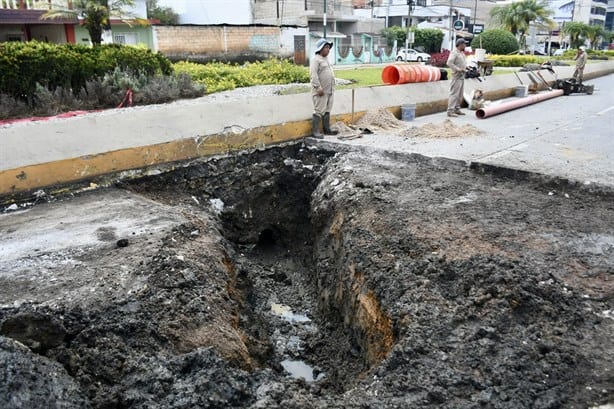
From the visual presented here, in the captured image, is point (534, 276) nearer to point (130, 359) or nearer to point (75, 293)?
point (130, 359)

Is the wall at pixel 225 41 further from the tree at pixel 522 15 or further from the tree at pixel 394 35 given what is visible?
the tree at pixel 522 15

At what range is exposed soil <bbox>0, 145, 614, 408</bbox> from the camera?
9.74 feet

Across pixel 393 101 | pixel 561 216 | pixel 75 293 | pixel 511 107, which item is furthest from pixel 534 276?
pixel 511 107

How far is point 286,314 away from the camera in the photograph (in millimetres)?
Answer: 6023

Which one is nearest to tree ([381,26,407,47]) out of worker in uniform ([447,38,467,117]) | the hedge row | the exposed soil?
worker in uniform ([447,38,467,117])

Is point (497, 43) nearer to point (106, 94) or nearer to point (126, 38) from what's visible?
point (126, 38)

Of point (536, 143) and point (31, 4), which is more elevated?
point (31, 4)

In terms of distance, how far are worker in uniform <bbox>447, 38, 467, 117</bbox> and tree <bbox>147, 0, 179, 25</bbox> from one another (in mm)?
30653

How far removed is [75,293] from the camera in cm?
388

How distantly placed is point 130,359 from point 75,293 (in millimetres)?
890

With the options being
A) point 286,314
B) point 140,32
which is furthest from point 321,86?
point 140,32

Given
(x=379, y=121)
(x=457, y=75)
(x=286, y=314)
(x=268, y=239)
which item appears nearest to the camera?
(x=286, y=314)

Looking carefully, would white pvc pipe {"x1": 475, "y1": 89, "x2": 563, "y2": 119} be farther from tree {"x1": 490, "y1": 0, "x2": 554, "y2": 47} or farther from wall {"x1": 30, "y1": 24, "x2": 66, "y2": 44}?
tree {"x1": 490, "y1": 0, "x2": 554, "y2": 47}

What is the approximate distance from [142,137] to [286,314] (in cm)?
306
